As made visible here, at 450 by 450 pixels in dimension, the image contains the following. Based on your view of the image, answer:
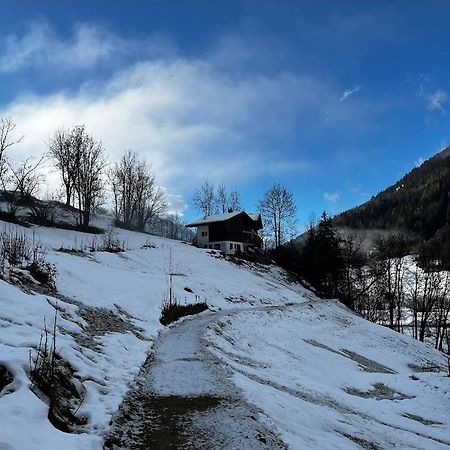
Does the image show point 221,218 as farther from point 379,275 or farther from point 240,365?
point 240,365

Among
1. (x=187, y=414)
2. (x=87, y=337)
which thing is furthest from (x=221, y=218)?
(x=187, y=414)

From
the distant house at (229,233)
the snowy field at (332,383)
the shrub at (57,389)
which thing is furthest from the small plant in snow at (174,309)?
the distant house at (229,233)

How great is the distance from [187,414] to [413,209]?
435 ft

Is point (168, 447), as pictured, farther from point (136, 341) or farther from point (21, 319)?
point (136, 341)

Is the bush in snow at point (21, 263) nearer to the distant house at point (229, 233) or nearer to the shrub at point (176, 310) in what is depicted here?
the shrub at point (176, 310)

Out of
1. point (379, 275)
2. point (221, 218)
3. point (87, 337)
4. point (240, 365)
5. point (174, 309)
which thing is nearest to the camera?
point (87, 337)

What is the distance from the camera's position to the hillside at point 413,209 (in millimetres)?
119375

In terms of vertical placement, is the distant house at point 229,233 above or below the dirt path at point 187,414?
above

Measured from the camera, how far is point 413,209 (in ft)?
412

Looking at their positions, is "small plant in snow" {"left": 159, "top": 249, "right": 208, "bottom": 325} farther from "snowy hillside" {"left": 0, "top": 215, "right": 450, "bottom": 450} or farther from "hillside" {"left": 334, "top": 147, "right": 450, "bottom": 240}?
"hillside" {"left": 334, "top": 147, "right": 450, "bottom": 240}

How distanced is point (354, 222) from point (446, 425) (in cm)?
12518

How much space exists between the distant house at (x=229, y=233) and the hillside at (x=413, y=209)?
225 ft

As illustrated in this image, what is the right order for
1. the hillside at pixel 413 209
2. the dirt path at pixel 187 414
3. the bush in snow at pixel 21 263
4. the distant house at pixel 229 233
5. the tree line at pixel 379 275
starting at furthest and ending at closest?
the hillside at pixel 413 209
the distant house at pixel 229 233
the tree line at pixel 379 275
the bush in snow at pixel 21 263
the dirt path at pixel 187 414

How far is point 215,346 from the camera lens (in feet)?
42.9
